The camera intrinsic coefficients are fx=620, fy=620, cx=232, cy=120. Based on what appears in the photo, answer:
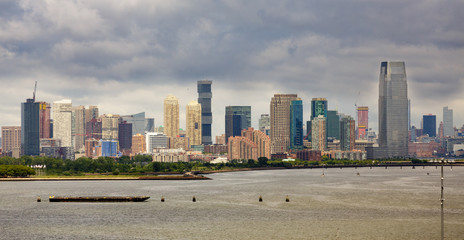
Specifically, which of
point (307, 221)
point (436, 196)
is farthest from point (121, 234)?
point (436, 196)

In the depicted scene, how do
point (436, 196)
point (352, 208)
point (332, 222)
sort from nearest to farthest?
point (332, 222) → point (352, 208) → point (436, 196)

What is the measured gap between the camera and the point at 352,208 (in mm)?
135125

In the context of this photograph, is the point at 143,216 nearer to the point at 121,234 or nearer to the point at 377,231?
the point at 121,234

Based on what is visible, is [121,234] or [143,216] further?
[143,216]

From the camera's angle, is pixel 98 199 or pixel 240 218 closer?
pixel 240 218

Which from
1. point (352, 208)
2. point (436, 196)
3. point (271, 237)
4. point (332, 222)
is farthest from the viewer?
point (436, 196)

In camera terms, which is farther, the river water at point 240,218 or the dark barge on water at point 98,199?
the dark barge on water at point 98,199

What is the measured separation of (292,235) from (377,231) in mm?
14284

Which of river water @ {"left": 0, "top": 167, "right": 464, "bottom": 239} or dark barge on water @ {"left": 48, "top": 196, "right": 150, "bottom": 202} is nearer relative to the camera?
river water @ {"left": 0, "top": 167, "right": 464, "bottom": 239}

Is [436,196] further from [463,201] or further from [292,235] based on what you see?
[292,235]

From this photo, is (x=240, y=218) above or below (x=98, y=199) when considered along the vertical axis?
below

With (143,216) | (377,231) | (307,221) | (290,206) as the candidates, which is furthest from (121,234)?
(290,206)

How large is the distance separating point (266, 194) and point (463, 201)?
53.2m

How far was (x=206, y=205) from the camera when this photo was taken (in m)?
145
